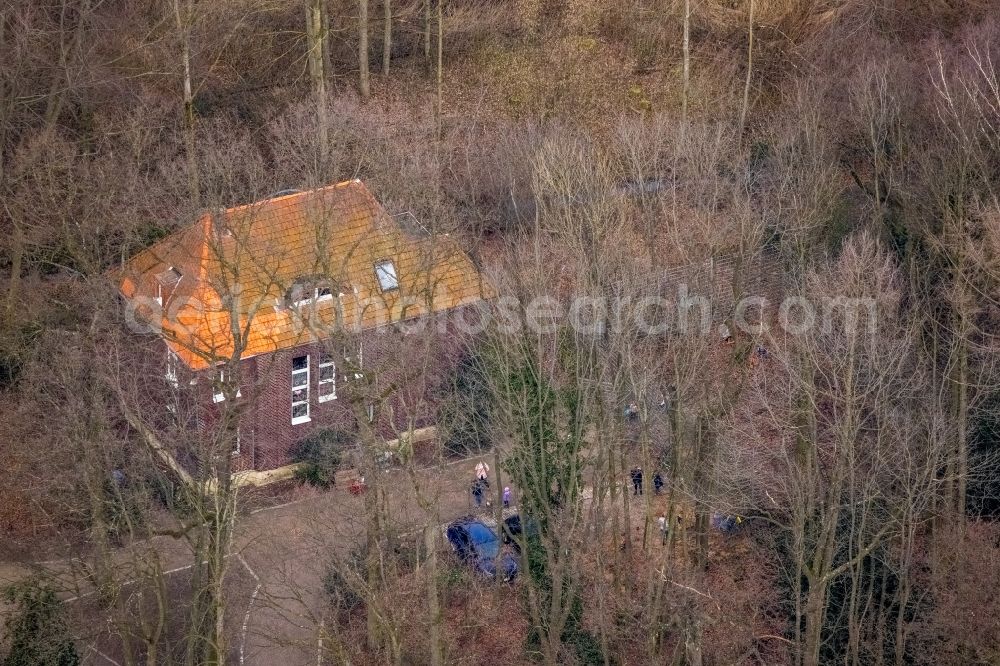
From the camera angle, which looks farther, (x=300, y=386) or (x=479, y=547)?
(x=300, y=386)

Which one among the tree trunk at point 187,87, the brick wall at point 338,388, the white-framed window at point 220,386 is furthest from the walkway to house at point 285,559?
the tree trunk at point 187,87

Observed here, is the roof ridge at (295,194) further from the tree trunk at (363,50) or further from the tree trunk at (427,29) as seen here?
the tree trunk at (427,29)

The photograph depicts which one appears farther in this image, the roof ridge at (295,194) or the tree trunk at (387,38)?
the tree trunk at (387,38)

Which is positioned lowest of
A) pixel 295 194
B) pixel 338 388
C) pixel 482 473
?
pixel 482 473

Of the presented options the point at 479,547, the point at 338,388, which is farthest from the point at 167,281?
the point at 479,547

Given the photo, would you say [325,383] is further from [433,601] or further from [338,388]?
→ [433,601]

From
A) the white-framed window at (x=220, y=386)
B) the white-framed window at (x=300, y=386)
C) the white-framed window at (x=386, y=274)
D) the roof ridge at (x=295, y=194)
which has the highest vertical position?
the roof ridge at (x=295, y=194)
